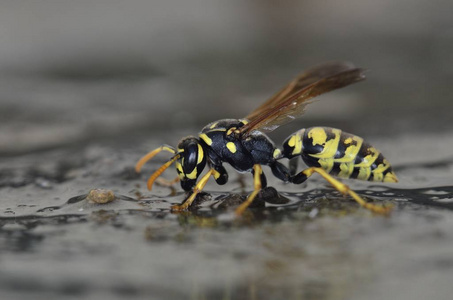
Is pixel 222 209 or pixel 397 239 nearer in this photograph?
pixel 397 239

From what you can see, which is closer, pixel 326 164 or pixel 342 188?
pixel 342 188

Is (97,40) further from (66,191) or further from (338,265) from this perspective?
(338,265)

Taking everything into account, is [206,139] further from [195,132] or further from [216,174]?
[195,132]

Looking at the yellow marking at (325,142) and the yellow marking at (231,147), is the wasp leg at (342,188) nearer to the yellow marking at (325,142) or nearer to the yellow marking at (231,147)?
the yellow marking at (325,142)

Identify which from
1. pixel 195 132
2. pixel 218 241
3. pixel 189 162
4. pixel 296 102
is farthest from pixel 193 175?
pixel 195 132

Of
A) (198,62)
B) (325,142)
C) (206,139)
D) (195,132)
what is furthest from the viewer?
(198,62)

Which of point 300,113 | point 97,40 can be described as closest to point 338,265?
point 300,113

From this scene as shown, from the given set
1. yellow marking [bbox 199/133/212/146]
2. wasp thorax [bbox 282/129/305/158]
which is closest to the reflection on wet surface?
wasp thorax [bbox 282/129/305/158]

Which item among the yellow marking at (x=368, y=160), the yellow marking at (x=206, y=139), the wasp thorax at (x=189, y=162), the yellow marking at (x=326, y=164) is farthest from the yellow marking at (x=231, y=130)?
the yellow marking at (x=368, y=160)
